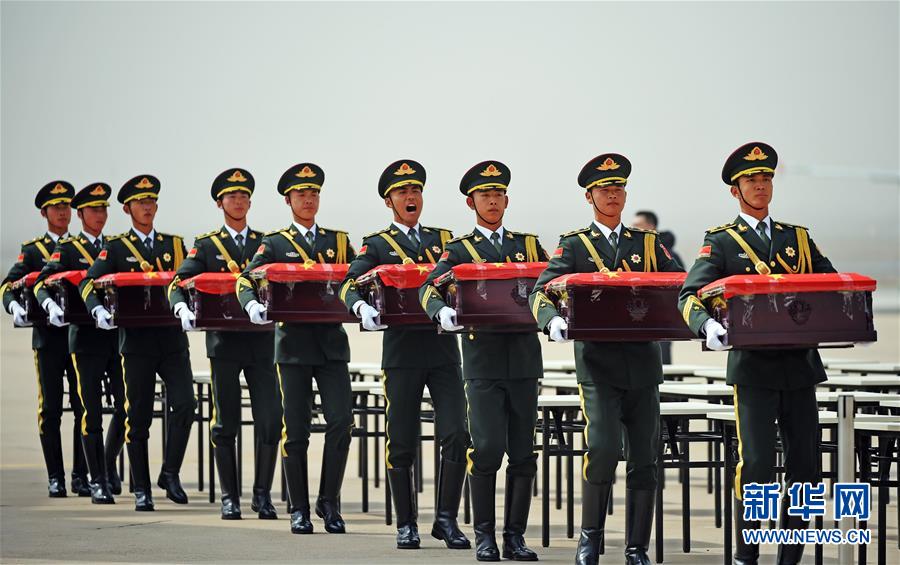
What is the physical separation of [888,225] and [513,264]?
280 ft

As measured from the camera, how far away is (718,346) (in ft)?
23.4

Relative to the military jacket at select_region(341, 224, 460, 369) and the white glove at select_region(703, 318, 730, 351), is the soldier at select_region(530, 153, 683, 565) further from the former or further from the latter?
the military jacket at select_region(341, 224, 460, 369)

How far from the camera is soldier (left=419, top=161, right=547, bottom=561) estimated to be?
8.51 metres

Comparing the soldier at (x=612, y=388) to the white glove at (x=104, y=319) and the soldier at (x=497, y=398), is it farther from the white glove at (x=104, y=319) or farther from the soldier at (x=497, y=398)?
the white glove at (x=104, y=319)

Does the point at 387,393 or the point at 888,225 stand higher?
the point at 888,225

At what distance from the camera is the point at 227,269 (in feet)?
34.6

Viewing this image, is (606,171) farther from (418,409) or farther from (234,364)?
(234,364)

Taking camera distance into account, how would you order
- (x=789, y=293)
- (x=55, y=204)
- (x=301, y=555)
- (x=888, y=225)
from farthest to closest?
(x=888, y=225) → (x=55, y=204) → (x=301, y=555) → (x=789, y=293)

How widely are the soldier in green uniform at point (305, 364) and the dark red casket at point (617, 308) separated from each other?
7.77 feet

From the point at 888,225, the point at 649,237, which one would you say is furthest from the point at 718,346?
the point at 888,225

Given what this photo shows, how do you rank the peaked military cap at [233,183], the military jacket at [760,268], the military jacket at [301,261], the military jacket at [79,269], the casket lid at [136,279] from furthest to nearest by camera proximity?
the military jacket at [79,269] → the casket lid at [136,279] → the peaked military cap at [233,183] → the military jacket at [301,261] → the military jacket at [760,268]

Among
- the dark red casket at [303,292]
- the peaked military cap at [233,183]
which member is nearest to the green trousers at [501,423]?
the dark red casket at [303,292]

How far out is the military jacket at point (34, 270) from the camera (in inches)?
485

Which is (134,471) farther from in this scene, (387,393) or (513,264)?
(513,264)
